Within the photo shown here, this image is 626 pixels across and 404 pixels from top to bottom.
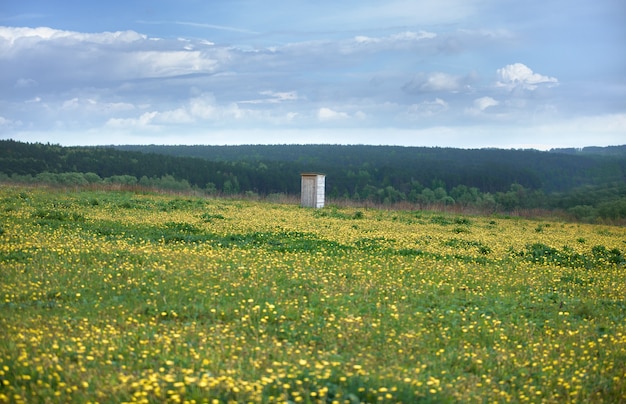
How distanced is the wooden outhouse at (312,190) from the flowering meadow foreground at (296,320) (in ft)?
69.5

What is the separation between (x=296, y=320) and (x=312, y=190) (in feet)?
105

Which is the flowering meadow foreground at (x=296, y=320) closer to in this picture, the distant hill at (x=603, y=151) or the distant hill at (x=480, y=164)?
→ the distant hill at (x=480, y=164)

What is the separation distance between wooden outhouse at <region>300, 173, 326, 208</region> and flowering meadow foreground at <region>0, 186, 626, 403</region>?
69.5ft

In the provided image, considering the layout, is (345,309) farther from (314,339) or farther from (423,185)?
(423,185)

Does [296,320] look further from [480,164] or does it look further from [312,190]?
[480,164]

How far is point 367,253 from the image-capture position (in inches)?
782

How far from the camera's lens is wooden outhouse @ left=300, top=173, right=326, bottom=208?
4322 centimetres

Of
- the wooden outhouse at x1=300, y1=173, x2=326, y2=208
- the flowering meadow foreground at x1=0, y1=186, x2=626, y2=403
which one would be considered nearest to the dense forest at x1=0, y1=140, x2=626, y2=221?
the wooden outhouse at x1=300, y1=173, x2=326, y2=208

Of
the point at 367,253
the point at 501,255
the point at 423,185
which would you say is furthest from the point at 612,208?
the point at 423,185

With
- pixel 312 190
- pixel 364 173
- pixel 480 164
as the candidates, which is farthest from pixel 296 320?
pixel 480 164

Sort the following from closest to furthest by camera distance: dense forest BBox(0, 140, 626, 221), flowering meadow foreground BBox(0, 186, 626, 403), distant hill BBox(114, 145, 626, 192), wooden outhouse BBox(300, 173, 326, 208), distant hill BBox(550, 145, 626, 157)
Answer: flowering meadow foreground BBox(0, 186, 626, 403), wooden outhouse BBox(300, 173, 326, 208), dense forest BBox(0, 140, 626, 221), distant hill BBox(114, 145, 626, 192), distant hill BBox(550, 145, 626, 157)

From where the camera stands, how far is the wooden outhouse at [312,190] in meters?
43.2

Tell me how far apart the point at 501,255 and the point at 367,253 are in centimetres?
494

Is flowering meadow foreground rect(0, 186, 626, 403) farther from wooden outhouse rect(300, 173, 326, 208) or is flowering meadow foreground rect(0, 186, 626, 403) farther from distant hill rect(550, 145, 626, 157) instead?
distant hill rect(550, 145, 626, 157)
